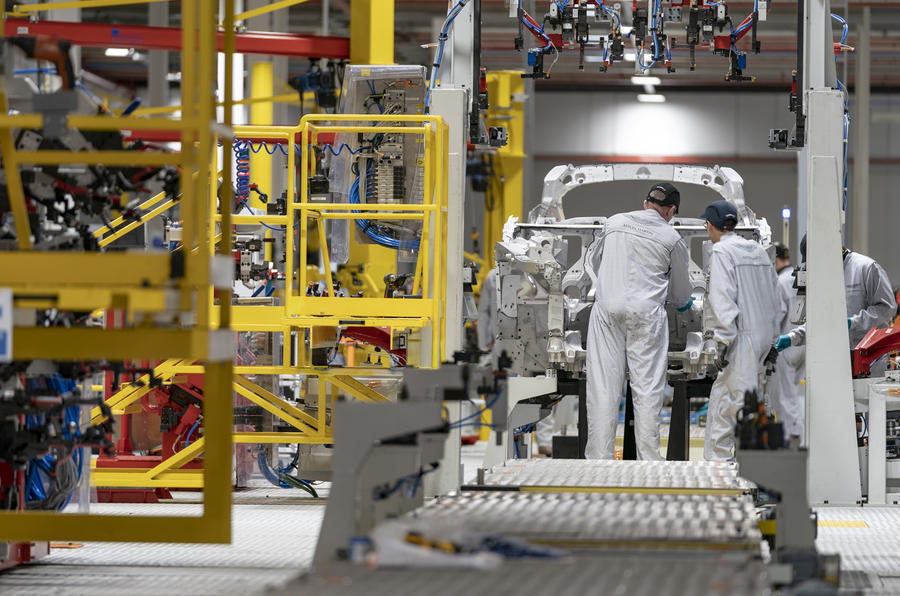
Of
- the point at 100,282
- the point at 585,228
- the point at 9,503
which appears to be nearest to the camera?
the point at 100,282

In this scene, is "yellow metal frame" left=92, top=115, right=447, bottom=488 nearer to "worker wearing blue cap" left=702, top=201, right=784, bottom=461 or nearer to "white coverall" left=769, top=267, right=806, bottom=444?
"worker wearing blue cap" left=702, top=201, right=784, bottom=461

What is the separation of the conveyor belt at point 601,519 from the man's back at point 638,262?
108 inches

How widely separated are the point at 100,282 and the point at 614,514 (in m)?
1.95

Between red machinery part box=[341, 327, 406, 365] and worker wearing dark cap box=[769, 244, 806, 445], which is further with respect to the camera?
worker wearing dark cap box=[769, 244, 806, 445]

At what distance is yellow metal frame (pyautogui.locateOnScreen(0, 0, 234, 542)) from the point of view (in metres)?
4.06

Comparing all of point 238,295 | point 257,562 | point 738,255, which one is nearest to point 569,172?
point 738,255

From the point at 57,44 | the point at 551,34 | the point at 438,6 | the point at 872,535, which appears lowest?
the point at 872,535

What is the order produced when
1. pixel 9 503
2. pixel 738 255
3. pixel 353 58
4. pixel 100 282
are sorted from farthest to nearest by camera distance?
1. pixel 353 58
2. pixel 738 255
3. pixel 9 503
4. pixel 100 282

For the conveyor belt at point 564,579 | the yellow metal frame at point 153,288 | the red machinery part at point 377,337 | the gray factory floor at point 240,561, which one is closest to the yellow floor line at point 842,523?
the gray factory floor at point 240,561

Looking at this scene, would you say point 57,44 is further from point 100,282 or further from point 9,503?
point 9,503

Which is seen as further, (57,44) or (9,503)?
(9,503)

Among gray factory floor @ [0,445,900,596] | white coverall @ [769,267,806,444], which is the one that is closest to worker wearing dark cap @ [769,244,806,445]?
white coverall @ [769,267,806,444]

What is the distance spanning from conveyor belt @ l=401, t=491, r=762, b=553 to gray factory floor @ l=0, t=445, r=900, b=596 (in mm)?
589

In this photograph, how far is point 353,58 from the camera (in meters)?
11.7
